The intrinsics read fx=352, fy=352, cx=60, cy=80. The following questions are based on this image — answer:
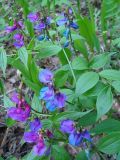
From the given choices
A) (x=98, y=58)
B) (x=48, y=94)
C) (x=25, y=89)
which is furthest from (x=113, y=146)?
(x=25, y=89)

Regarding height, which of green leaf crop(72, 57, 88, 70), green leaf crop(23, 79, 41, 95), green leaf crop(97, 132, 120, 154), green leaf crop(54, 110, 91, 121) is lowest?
green leaf crop(97, 132, 120, 154)

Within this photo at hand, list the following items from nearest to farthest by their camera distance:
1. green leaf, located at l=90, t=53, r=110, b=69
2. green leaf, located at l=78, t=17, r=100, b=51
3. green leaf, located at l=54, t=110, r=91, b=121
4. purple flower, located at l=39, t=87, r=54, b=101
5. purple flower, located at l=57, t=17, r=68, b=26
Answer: purple flower, located at l=39, t=87, r=54, b=101
green leaf, located at l=54, t=110, r=91, b=121
green leaf, located at l=90, t=53, r=110, b=69
purple flower, located at l=57, t=17, r=68, b=26
green leaf, located at l=78, t=17, r=100, b=51

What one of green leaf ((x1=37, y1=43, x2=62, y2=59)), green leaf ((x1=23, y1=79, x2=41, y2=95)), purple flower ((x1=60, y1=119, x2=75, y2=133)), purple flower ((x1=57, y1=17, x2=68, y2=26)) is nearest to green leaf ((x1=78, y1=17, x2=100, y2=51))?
purple flower ((x1=57, y1=17, x2=68, y2=26))

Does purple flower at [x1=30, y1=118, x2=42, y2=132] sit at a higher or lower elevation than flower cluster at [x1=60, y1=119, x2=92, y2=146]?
higher

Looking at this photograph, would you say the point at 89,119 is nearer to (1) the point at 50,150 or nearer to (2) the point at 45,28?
(1) the point at 50,150

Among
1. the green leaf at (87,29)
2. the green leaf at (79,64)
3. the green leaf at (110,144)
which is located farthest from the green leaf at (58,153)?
the green leaf at (87,29)

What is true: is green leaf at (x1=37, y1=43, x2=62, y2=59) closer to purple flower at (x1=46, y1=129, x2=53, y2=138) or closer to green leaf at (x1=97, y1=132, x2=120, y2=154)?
purple flower at (x1=46, y1=129, x2=53, y2=138)
